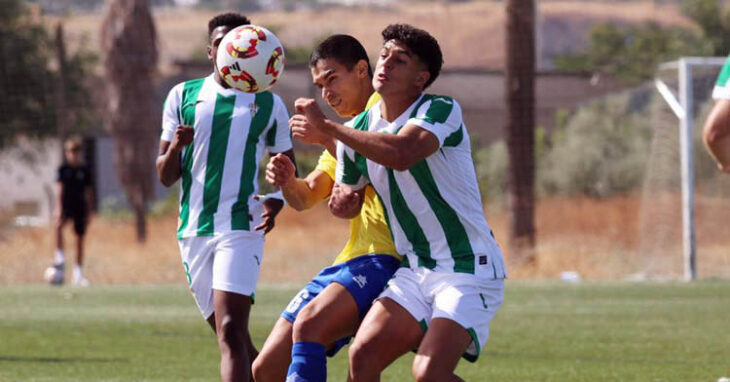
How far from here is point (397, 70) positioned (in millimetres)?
6105

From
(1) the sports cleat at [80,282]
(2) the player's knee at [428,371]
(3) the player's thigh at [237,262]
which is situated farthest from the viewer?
(1) the sports cleat at [80,282]

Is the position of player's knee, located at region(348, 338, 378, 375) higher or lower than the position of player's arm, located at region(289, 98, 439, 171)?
lower

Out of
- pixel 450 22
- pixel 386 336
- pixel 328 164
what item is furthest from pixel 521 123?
pixel 450 22

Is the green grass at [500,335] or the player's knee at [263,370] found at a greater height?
the player's knee at [263,370]

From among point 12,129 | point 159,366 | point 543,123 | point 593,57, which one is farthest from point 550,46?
point 159,366

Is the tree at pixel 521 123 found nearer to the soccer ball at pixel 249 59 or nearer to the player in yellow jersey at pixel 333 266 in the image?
the soccer ball at pixel 249 59

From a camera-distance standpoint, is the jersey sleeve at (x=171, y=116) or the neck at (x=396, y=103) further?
the jersey sleeve at (x=171, y=116)

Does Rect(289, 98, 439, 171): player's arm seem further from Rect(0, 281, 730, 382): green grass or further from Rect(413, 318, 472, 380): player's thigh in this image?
Rect(0, 281, 730, 382): green grass

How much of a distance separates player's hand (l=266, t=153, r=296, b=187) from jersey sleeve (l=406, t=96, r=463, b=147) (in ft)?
2.40

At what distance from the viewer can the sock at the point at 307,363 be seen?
19.9 ft

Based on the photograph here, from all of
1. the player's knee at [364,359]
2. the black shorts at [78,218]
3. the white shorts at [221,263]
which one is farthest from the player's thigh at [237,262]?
the black shorts at [78,218]

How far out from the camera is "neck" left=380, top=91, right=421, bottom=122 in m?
6.16

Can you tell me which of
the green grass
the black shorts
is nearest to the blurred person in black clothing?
the black shorts

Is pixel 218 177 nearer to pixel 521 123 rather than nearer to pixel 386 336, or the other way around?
pixel 386 336
